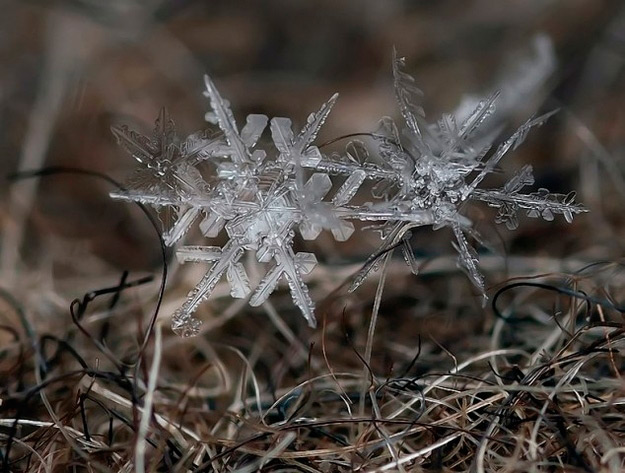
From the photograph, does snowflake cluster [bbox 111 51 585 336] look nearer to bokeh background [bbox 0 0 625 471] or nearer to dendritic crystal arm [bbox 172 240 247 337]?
dendritic crystal arm [bbox 172 240 247 337]

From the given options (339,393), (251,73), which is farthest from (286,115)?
(339,393)

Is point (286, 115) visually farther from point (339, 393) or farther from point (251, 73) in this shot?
point (339, 393)

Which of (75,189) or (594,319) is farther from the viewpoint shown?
(75,189)

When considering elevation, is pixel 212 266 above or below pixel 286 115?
above

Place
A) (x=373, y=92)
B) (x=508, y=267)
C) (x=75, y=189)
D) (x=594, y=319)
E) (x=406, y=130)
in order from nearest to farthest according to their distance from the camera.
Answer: (x=406, y=130) → (x=594, y=319) → (x=508, y=267) → (x=75, y=189) → (x=373, y=92)

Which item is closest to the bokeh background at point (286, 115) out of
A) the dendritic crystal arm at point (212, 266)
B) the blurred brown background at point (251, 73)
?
the blurred brown background at point (251, 73)

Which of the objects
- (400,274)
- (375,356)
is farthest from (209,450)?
(400,274)

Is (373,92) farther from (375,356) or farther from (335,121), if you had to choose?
(375,356)

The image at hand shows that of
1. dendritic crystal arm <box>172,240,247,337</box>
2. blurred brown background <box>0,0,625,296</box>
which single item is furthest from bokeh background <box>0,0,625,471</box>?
dendritic crystal arm <box>172,240,247,337</box>
